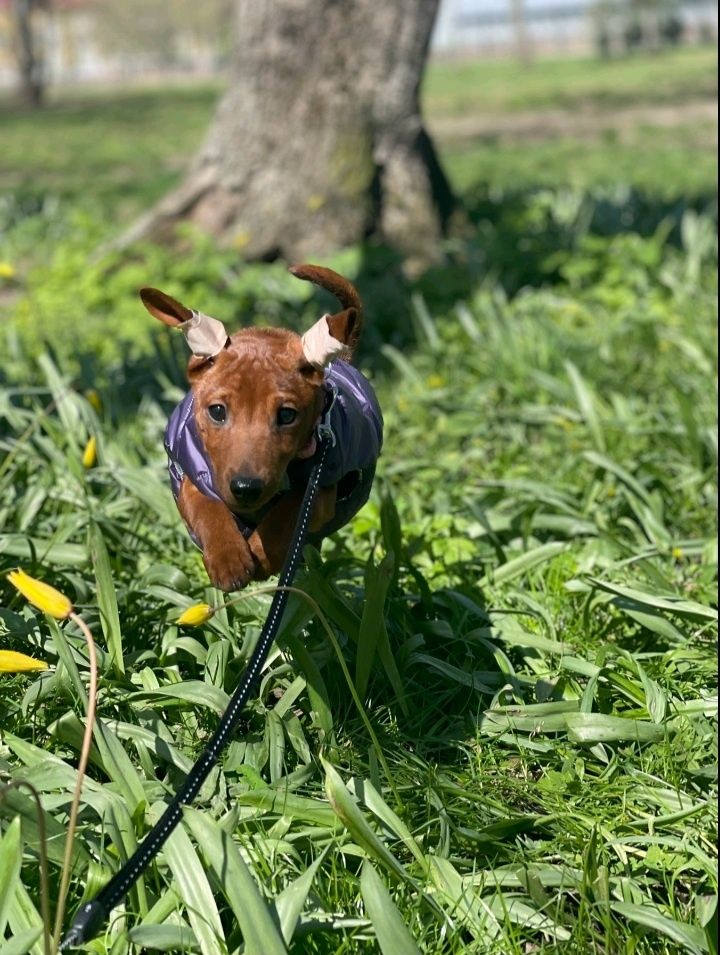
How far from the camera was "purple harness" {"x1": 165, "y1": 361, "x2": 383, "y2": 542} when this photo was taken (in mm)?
2238

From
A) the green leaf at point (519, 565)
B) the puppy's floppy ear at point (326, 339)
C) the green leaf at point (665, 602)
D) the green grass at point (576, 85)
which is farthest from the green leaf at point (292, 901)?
the green grass at point (576, 85)

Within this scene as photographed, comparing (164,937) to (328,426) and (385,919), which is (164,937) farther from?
(328,426)

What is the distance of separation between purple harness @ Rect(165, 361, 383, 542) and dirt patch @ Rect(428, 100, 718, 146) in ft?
45.0

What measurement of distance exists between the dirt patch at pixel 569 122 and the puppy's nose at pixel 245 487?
14.3 m

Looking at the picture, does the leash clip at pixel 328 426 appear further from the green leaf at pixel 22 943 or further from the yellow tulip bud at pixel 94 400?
the yellow tulip bud at pixel 94 400

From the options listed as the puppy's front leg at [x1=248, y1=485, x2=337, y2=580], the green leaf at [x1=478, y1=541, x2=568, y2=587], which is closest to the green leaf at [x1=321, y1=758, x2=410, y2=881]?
→ the puppy's front leg at [x1=248, y1=485, x2=337, y2=580]

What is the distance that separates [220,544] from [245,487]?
0.20m

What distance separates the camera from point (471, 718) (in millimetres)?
2877

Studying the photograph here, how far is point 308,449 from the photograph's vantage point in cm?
223

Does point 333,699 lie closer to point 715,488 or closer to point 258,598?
point 258,598

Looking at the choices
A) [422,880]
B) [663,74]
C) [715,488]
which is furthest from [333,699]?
[663,74]

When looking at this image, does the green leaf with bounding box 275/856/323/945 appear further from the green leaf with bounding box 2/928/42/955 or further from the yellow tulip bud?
the yellow tulip bud

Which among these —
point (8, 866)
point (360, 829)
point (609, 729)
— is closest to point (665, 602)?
point (609, 729)

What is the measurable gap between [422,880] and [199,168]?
19.6 feet
